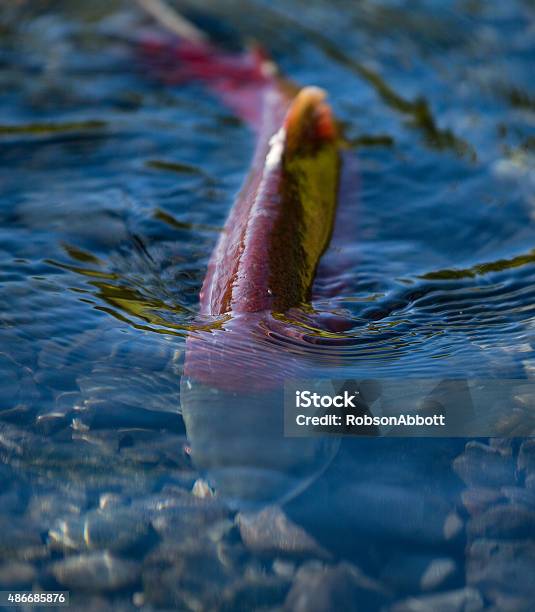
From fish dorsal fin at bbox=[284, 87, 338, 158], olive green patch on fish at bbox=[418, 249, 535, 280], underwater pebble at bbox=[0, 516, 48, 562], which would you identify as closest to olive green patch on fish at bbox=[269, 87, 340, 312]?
fish dorsal fin at bbox=[284, 87, 338, 158]

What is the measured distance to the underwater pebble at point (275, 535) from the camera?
2088 mm

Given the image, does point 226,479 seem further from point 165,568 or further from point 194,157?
point 194,157

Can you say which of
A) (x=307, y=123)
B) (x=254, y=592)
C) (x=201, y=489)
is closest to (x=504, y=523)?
(x=254, y=592)

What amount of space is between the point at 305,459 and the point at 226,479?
23 centimetres

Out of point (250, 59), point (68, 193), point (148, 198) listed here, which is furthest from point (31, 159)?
point (250, 59)

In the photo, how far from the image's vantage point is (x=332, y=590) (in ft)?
6.51

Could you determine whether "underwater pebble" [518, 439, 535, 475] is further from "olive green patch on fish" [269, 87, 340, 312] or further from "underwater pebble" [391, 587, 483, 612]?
"olive green patch on fish" [269, 87, 340, 312]

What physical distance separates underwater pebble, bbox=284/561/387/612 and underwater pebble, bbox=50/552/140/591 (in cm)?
42

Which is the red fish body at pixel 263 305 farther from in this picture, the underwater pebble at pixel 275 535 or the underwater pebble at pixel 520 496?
the underwater pebble at pixel 520 496

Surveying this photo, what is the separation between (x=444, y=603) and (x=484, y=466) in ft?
1.71

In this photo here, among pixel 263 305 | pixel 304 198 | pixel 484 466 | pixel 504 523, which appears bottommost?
pixel 504 523

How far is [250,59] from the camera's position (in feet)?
17.7

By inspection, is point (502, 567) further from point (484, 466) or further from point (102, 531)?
point (102, 531)

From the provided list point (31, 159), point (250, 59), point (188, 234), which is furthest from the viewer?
point (250, 59)
